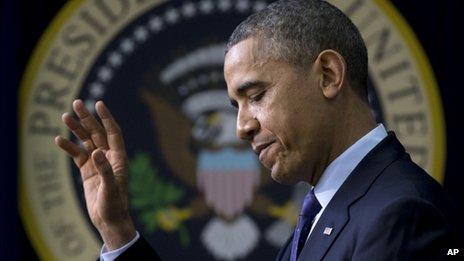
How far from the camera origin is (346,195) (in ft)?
5.38

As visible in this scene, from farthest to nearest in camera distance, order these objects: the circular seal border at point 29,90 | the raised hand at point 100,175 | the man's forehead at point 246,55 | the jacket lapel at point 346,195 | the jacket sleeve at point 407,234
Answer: the circular seal border at point 29,90 → the raised hand at point 100,175 → the man's forehead at point 246,55 → the jacket lapel at point 346,195 → the jacket sleeve at point 407,234

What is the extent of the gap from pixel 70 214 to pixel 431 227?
192 centimetres

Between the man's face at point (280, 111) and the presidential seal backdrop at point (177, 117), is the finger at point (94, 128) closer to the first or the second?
the man's face at point (280, 111)

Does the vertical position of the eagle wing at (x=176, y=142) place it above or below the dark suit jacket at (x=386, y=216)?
above

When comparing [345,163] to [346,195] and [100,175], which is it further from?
[100,175]

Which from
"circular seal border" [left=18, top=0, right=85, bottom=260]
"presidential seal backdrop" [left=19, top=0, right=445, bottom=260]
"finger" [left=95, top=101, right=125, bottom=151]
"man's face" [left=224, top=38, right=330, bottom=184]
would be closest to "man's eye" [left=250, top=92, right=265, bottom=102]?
"man's face" [left=224, top=38, right=330, bottom=184]

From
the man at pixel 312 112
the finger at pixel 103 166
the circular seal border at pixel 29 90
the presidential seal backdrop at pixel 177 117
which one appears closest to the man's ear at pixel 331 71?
the man at pixel 312 112

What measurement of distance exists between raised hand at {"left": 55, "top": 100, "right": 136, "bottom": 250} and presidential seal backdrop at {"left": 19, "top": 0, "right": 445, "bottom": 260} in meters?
1.33

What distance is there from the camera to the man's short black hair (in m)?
1.68

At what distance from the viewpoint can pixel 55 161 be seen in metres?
3.19

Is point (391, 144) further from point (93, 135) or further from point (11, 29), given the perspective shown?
point (11, 29)

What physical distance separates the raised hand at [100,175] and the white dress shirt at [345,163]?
15.3 inches

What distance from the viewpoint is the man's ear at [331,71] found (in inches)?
Result: 65.6

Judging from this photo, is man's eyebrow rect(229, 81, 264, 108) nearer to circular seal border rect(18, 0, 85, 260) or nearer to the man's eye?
the man's eye
